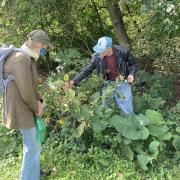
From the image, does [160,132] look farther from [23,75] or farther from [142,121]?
[23,75]

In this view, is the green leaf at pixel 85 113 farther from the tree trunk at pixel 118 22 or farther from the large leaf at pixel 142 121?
the tree trunk at pixel 118 22

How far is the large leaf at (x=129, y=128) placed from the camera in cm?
466

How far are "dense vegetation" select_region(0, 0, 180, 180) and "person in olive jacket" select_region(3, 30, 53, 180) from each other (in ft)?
2.43

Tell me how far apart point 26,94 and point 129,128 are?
5.20 feet

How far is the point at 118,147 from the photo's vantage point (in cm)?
477

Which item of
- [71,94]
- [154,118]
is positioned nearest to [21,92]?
[71,94]

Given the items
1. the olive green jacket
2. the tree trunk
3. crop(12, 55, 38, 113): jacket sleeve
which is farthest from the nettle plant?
the tree trunk

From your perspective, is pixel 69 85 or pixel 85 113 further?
pixel 69 85

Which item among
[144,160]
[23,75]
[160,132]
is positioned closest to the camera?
[23,75]

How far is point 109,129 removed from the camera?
16.1 feet

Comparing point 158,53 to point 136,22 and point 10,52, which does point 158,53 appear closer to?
point 136,22

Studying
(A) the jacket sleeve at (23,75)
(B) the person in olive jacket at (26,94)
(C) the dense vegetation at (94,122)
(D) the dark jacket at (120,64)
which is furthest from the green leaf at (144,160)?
(A) the jacket sleeve at (23,75)

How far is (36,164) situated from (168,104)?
304 cm

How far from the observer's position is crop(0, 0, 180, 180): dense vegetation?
4605 millimetres
